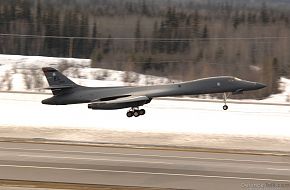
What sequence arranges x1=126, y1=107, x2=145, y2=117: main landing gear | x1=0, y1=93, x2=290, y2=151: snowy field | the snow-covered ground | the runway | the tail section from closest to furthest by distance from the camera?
the runway < x1=0, y1=93, x2=290, y2=151: snowy field < the tail section < x1=126, y1=107, x2=145, y2=117: main landing gear < the snow-covered ground

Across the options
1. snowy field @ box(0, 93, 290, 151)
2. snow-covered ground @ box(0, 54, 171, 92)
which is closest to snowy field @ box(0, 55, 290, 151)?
snowy field @ box(0, 93, 290, 151)

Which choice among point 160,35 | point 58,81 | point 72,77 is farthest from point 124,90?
point 160,35

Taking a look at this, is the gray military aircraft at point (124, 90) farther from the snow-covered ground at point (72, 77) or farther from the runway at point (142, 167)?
the snow-covered ground at point (72, 77)

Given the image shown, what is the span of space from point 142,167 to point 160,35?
343 feet

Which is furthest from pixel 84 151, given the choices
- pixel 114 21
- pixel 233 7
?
pixel 233 7

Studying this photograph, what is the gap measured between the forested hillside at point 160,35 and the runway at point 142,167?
158ft

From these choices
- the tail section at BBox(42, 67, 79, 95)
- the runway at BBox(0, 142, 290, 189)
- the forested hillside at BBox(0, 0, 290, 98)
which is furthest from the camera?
the forested hillside at BBox(0, 0, 290, 98)

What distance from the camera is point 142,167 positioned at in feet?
66.1

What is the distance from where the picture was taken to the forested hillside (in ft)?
288

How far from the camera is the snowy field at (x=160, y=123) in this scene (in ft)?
98.2

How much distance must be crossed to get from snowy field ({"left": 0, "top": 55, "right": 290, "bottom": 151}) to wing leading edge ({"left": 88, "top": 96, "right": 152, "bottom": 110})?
153cm

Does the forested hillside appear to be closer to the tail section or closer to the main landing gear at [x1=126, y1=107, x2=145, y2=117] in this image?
the main landing gear at [x1=126, y1=107, x2=145, y2=117]

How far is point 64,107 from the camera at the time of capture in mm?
41562

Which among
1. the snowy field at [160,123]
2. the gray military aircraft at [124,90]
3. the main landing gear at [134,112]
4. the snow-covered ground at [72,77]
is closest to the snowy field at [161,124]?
the snowy field at [160,123]
